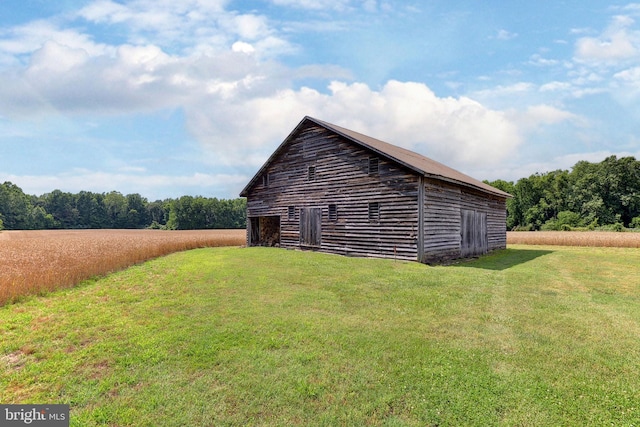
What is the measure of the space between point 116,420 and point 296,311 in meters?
4.43

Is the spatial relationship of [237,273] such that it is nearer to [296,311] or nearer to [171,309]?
[171,309]

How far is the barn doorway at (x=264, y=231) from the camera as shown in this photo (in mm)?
27716

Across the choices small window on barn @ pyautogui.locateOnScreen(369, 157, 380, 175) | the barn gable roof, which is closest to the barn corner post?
the barn gable roof

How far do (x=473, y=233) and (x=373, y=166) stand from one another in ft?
29.2

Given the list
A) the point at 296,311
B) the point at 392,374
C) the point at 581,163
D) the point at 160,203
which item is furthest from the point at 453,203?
the point at 160,203

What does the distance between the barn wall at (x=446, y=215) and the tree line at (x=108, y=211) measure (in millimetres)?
83569

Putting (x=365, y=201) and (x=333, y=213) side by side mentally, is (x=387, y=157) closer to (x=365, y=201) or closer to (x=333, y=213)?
(x=365, y=201)

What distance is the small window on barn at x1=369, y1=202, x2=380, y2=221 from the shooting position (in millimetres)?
18594

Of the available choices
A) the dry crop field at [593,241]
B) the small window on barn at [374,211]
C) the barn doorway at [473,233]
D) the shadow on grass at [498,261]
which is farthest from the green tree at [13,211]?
the dry crop field at [593,241]

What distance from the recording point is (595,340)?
6863mm

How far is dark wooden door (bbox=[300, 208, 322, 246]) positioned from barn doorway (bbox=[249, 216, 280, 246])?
17.6 ft

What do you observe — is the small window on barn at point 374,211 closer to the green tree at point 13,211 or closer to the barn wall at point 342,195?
the barn wall at point 342,195

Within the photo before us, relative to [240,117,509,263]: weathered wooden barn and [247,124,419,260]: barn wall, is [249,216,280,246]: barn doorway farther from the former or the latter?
[247,124,419,260]: barn wall

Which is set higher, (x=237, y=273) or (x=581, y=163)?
(x=581, y=163)
